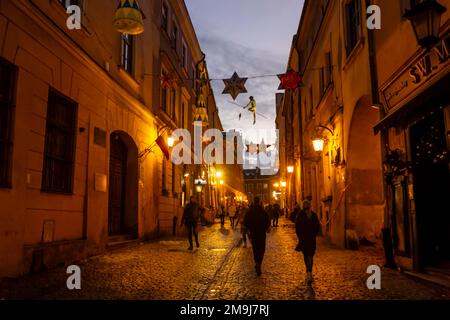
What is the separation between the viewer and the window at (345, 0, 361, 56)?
13852mm

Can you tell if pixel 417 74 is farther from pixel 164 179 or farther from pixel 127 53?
pixel 164 179

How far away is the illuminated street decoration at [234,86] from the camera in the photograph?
17766mm

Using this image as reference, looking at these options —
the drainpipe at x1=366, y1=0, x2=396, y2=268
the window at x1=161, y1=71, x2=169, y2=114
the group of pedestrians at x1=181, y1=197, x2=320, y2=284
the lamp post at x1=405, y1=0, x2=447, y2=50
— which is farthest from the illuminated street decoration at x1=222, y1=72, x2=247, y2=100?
the lamp post at x1=405, y1=0, x2=447, y2=50

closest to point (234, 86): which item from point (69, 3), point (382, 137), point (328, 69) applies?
point (328, 69)

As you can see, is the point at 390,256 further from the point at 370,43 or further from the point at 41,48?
the point at 41,48

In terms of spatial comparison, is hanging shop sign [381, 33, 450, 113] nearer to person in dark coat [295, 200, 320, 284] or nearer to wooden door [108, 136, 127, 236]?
person in dark coat [295, 200, 320, 284]

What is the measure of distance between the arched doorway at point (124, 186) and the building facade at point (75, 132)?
0.12ft

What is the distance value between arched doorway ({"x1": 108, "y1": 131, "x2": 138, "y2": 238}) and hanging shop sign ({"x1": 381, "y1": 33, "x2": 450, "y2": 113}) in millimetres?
9260

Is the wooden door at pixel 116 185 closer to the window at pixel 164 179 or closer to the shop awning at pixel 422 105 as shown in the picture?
the window at pixel 164 179

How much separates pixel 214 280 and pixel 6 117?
506 cm

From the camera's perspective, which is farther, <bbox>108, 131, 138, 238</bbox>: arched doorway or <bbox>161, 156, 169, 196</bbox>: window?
<bbox>161, 156, 169, 196</bbox>: window
